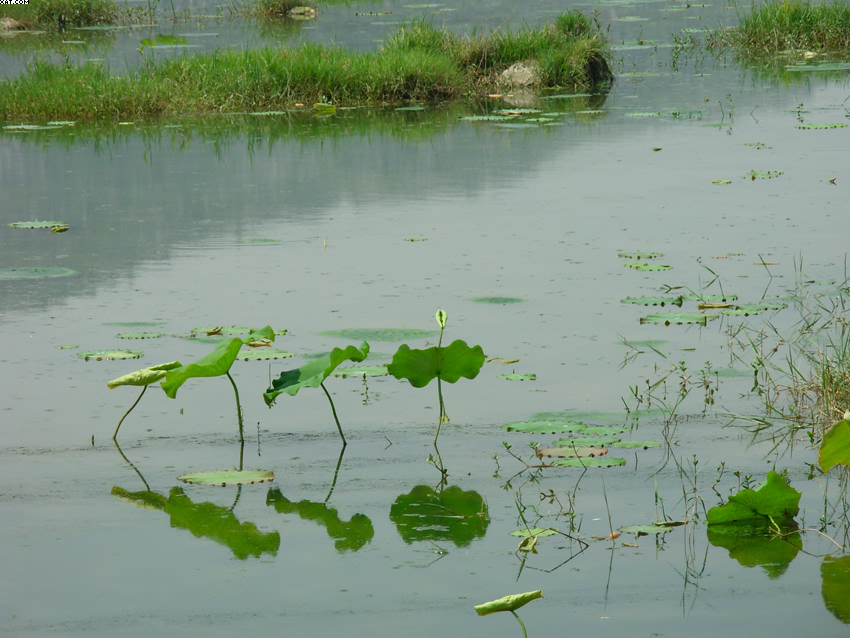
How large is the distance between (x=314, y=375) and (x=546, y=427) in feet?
2.24

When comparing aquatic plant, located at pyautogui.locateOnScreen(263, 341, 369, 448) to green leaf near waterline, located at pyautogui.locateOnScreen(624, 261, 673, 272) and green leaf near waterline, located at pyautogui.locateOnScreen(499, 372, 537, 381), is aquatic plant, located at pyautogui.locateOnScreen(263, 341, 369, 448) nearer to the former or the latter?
green leaf near waterline, located at pyautogui.locateOnScreen(499, 372, 537, 381)

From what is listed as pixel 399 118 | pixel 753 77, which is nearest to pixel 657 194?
pixel 399 118

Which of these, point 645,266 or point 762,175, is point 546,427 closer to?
point 645,266

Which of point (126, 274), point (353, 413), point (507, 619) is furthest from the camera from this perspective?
point (126, 274)

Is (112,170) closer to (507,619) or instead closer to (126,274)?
(126,274)

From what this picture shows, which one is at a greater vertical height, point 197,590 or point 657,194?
point 657,194

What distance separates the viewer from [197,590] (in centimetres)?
249

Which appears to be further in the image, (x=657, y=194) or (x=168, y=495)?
(x=657, y=194)

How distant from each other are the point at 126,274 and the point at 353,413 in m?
2.46

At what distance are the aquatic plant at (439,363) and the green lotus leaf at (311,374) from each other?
115 millimetres

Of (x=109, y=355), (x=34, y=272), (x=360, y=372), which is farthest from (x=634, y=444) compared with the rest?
(x=34, y=272)

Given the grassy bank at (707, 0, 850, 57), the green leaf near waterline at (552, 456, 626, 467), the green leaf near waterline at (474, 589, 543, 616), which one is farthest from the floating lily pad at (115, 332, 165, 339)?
the grassy bank at (707, 0, 850, 57)

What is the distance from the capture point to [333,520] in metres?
2.88

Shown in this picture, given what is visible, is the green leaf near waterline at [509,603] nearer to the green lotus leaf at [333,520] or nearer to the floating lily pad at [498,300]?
the green lotus leaf at [333,520]
